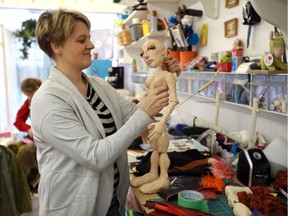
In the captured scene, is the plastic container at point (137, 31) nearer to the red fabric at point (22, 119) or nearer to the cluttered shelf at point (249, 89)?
the cluttered shelf at point (249, 89)

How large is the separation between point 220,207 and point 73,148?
0.58m

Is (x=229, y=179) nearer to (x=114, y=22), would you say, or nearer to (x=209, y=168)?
(x=209, y=168)

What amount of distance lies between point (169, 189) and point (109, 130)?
13.6 inches

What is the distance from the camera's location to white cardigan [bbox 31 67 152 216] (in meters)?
0.87

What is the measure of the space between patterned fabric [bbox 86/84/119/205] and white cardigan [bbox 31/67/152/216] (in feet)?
0.08

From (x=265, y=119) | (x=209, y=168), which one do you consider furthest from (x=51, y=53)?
(x=265, y=119)

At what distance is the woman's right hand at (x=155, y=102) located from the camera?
92cm

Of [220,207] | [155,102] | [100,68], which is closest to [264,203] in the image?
[220,207]

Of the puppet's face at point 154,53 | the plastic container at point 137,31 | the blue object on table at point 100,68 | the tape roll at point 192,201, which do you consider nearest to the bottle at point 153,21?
the plastic container at point 137,31

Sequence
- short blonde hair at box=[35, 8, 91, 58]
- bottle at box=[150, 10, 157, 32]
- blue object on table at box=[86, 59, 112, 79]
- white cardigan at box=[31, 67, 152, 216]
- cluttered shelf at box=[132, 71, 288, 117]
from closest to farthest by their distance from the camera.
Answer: white cardigan at box=[31, 67, 152, 216] < short blonde hair at box=[35, 8, 91, 58] < cluttered shelf at box=[132, 71, 288, 117] < bottle at box=[150, 10, 157, 32] < blue object on table at box=[86, 59, 112, 79]

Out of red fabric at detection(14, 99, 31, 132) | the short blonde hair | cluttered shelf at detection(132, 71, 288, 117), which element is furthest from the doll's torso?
red fabric at detection(14, 99, 31, 132)

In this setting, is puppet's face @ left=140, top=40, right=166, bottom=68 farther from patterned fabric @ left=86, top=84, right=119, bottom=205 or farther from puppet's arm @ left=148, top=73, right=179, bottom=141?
patterned fabric @ left=86, top=84, right=119, bottom=205

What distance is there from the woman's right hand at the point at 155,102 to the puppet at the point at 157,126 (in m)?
0.03

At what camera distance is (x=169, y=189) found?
3.52ft
